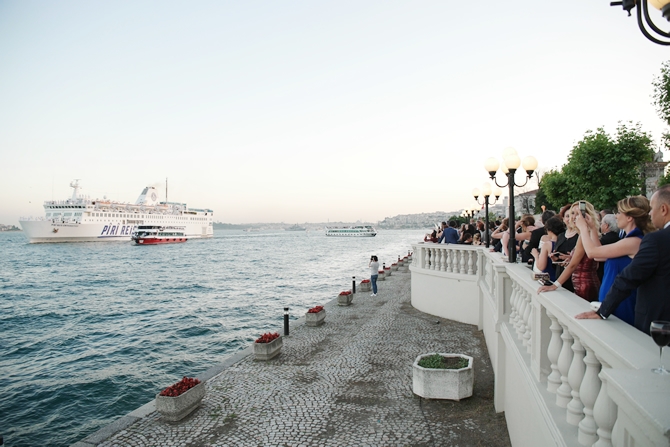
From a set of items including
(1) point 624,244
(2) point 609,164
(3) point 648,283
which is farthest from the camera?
(2) point 609,164

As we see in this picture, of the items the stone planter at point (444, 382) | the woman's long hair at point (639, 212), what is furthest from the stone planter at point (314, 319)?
the woman's long hair at point (639, 212)

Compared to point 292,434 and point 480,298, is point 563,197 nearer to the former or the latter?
point 480,298

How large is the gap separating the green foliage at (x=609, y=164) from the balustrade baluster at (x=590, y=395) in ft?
122

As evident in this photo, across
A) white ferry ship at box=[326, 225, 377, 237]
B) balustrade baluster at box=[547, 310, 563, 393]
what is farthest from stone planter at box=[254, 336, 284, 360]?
white ferry ship at box=[326, 225, 377, 237]

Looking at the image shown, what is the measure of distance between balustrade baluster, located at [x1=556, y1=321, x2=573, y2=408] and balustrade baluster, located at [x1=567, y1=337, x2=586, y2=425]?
8.3 inches

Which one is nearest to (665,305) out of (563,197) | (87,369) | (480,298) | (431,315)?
(480,298)

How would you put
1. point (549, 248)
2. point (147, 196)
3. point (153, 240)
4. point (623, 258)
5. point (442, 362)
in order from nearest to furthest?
1. point (623, 258)
2. point (549, 248)
3. point (442, 362)
4. point (153, 240)
5. point (147, 196)

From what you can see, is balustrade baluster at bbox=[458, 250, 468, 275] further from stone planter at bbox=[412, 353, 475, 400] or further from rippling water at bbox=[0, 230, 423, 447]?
rippling water at bbox=[0, 230, 423, 447]

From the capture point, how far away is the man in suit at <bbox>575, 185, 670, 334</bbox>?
250 cm

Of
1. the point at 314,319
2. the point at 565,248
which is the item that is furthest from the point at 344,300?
the point at 565,248

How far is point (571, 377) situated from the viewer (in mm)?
2801

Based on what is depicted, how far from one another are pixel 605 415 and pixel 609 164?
3880cm

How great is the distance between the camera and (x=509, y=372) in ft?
18.6

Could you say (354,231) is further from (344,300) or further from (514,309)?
(514,309)
